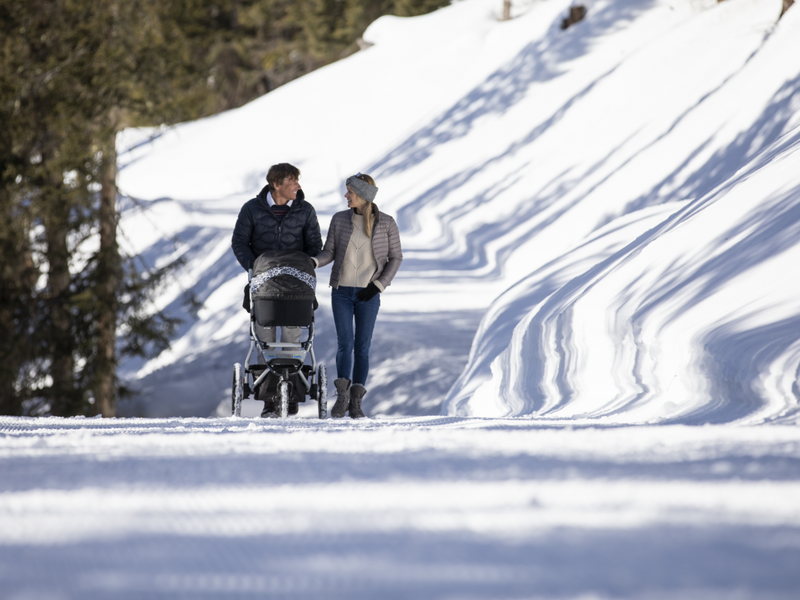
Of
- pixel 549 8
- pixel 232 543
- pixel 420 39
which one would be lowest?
pixel 232 543

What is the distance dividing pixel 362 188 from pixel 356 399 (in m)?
1.36

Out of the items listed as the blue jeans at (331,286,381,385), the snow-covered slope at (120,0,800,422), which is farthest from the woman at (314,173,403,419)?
the snow-covered slope at (120,0,800,422)

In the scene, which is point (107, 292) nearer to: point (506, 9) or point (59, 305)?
point (59, 305)

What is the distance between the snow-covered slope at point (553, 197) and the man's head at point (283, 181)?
1.91 meters

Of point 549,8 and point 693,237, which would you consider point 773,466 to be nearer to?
point 693,237

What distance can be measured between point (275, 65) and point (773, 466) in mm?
44743

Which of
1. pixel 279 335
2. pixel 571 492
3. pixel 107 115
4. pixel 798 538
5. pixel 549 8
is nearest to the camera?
pixel 798 538

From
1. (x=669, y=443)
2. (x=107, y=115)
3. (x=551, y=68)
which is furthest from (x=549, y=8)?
(x=669, y=443)

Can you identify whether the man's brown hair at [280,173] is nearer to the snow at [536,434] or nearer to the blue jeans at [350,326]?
the blue jeans at [350,326]

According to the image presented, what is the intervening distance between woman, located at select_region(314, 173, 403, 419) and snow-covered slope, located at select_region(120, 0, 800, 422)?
1166mm

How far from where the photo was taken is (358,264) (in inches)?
202

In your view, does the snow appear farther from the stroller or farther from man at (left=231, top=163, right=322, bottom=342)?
man at (left=231, top=163, right=322, bottom=342)

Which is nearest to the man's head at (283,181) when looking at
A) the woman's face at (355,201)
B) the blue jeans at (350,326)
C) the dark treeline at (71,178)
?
the woman's face at (355,201)

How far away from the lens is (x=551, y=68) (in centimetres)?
2020
